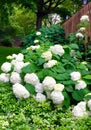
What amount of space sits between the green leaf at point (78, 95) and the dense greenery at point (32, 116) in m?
0.18

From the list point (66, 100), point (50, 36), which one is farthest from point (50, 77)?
point (50, 36)

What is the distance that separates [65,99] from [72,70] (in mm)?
522

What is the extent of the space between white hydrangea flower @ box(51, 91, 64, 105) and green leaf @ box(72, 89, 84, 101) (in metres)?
0.17

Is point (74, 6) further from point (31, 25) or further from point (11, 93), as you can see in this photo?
point (11, 93)

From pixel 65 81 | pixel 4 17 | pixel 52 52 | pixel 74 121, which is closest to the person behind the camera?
pixel 74 121

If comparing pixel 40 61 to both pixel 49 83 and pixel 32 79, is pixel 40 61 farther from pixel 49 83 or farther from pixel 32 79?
pixel 49 83

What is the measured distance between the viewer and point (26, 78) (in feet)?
14.8

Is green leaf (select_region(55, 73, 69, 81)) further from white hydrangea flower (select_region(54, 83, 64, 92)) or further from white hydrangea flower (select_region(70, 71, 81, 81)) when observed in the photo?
white hydrangea flower (select_region(54, 83, 64, 92))

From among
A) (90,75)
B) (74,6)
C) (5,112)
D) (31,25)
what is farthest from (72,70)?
(31,25)

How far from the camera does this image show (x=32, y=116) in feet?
12.8

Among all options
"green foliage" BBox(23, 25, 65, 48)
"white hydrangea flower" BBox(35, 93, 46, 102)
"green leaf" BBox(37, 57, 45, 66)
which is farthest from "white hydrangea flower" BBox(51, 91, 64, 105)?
"green foliage" BBox(23, 25, 65, 48)

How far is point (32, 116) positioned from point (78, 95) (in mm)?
655

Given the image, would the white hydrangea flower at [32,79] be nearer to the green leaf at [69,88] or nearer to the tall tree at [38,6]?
the green leaf at [69,88]

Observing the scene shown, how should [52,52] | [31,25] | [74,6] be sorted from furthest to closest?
1. [31,25]
2. [74,6]
3. [52,52]
